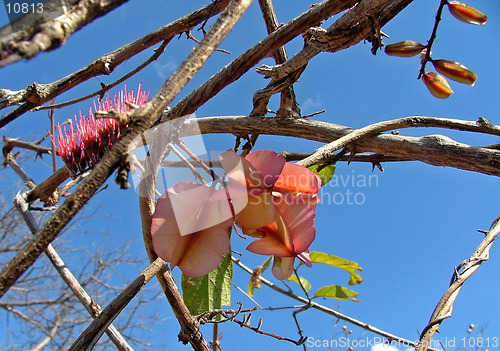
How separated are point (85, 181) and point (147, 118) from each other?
5 cm

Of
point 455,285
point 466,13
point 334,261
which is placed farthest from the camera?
point 334,261

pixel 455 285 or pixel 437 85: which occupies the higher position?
pixel 437 85

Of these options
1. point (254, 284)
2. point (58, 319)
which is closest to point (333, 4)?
point (254, 284)

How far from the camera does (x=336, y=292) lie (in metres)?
1.33

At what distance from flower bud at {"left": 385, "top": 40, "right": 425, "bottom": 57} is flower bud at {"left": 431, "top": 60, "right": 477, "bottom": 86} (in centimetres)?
4

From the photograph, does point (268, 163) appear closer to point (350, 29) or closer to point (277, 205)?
point (277, 205)

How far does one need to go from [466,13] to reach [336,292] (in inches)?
36.2

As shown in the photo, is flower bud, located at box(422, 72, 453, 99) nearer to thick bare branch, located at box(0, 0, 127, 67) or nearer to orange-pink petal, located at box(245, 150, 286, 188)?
orange-pink petal, located at box(245, 150, 286, 188)

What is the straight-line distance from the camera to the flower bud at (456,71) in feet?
2.33

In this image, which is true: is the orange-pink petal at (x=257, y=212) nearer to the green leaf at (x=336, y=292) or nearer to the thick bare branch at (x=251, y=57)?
the thick bare branch at (x=251, y=57)

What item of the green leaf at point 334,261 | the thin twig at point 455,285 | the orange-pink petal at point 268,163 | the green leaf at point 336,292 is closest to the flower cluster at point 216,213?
the orange-pink petal at point 268,163

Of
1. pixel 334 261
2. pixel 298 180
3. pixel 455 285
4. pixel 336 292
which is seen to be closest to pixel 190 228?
pixel 298 180

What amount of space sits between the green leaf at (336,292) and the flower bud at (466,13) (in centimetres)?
90

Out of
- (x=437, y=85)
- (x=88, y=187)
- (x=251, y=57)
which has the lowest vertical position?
(x=88, y=187)
